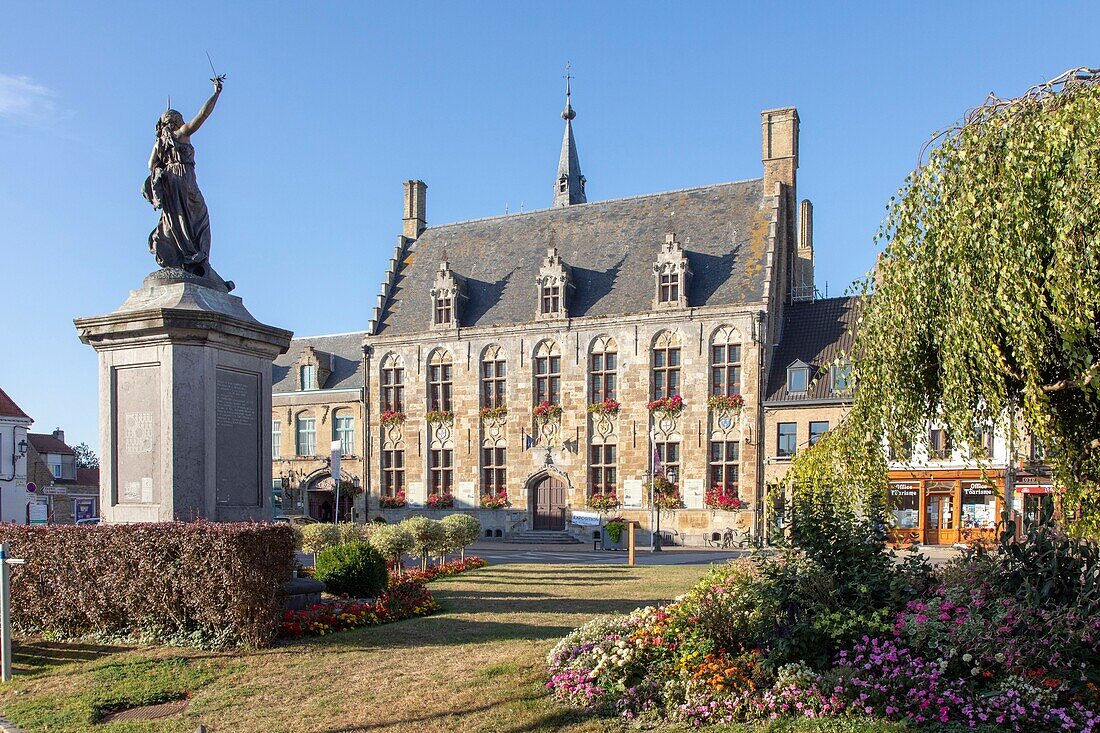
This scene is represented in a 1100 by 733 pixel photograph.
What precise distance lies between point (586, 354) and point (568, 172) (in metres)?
25.1

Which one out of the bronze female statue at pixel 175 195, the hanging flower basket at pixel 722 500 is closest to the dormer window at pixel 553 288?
the hanging flower basket at pixel 722 500

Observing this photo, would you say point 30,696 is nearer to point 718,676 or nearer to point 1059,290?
point 718,676

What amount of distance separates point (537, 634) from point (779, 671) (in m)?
4.35

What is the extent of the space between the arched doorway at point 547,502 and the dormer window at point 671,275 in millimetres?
8934

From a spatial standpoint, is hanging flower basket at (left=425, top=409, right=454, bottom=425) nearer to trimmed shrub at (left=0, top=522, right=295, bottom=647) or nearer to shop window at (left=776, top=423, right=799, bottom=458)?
shop window at (left=776, top=423, right=799, bottom=458)

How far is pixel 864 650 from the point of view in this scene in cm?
820

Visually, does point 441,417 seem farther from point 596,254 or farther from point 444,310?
point 596,254

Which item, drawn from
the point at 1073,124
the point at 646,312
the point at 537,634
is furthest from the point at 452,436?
the point at 1073,124

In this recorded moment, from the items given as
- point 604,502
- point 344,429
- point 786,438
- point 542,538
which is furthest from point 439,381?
point 786,438

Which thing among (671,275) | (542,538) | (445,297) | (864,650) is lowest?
(542,538)

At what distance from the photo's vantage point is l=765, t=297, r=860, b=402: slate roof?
36.3 metres

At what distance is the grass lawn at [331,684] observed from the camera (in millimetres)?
8008

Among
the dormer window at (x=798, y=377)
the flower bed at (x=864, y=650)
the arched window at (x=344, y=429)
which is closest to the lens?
the flower bed at (x=864, y=650)

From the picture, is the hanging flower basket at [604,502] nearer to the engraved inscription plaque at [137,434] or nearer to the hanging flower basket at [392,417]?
the hanging flower basket at [392,417]
